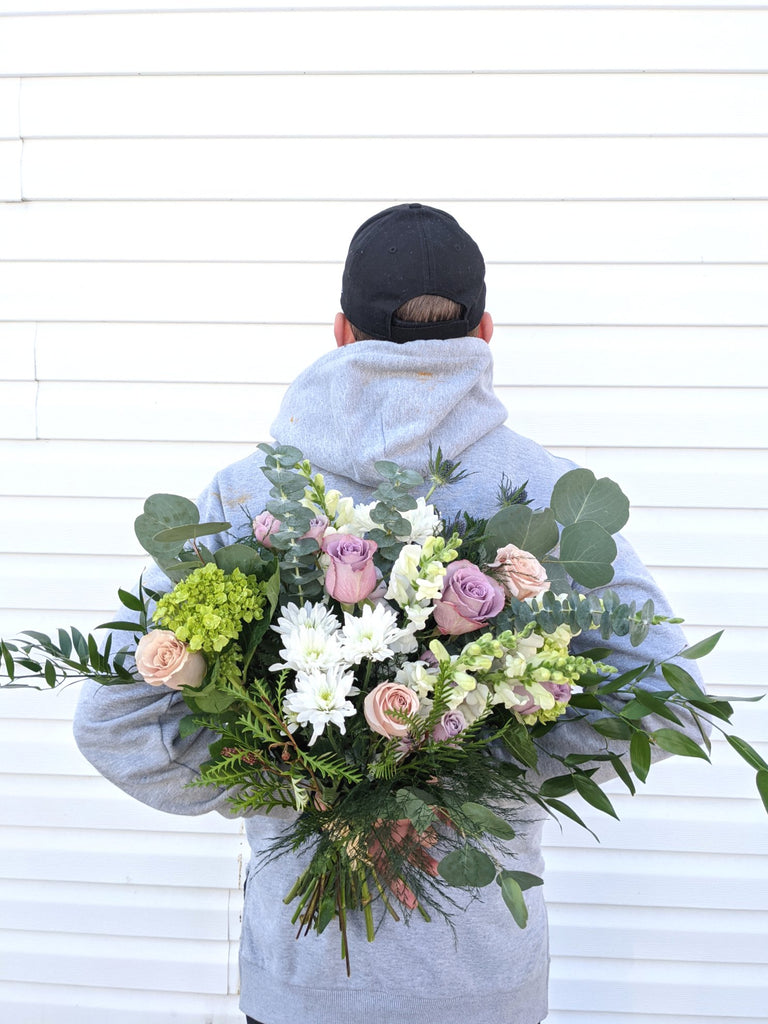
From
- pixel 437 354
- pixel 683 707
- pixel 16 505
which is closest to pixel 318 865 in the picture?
pixel 683 707

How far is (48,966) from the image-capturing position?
2500mm

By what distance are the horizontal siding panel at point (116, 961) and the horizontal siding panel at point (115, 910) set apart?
0.10 ft

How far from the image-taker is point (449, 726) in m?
1.00

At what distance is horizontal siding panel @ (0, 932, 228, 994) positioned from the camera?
2467mm

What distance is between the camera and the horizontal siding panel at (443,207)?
87.8 inches

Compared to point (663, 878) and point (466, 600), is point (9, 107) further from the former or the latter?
point (663, 878)

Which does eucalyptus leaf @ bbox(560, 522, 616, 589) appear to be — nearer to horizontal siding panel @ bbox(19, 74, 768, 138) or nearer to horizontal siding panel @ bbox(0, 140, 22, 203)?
horizontal siding panel @ bbox(19, 74, 768, 138)

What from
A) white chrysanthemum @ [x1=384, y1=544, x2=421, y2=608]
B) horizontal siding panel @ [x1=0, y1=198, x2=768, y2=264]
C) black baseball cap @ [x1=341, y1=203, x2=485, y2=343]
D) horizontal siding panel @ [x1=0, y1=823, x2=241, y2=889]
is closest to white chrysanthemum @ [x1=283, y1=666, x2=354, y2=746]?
white chrysanthemum @ [x1=384, y1=544, x2=421, y2=608]

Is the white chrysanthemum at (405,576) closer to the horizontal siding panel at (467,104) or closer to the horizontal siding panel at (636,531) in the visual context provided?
the horizontal siding panel at (636,531)

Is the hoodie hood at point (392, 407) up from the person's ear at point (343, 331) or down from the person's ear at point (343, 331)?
down

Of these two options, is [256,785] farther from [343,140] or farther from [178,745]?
[343,140]

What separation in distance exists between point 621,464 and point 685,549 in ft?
0.90

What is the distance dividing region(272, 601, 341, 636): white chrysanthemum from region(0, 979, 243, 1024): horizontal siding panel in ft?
6.16

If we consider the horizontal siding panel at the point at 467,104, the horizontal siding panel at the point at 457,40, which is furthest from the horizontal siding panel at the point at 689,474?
the horizontal siding panel at the point at 457,40
